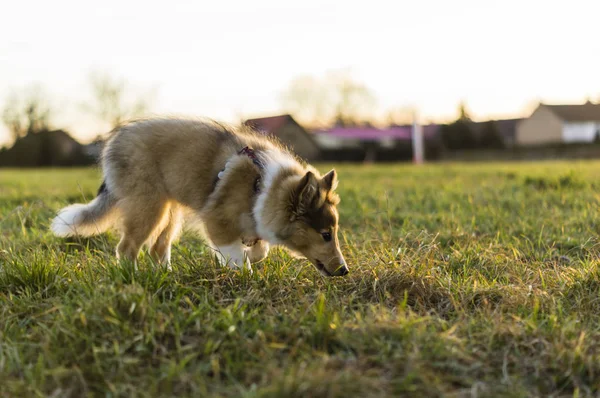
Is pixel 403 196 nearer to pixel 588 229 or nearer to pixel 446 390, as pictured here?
pixel 588 229

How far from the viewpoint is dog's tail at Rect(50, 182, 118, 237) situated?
4.76 meters

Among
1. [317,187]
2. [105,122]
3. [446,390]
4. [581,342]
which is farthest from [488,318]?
[105,122]

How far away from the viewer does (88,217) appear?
4.80 meters

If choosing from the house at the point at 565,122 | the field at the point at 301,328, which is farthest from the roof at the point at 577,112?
the field at the point at 301,328

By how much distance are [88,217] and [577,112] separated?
65360 mm

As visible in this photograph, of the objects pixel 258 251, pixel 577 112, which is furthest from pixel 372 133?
pixel 258 251

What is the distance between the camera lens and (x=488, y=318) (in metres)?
3.30

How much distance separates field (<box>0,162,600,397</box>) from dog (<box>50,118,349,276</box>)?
0.28m

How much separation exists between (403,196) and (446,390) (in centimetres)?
716

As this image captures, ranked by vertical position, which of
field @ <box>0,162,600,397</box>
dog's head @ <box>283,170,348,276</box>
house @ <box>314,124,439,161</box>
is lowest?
house @ <box>314,124,439,161</box>

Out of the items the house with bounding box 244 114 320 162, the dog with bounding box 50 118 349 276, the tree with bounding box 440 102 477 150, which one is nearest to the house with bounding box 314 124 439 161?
the house with bounding box 244 114 320 162

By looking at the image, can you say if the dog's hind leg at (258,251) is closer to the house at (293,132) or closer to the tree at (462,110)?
the house at (293,132)

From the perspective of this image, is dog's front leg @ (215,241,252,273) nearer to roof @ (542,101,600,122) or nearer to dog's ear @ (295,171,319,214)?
dog's ear @ (295,171,319,214)

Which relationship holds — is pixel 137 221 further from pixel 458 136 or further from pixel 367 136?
pixel 367 136
